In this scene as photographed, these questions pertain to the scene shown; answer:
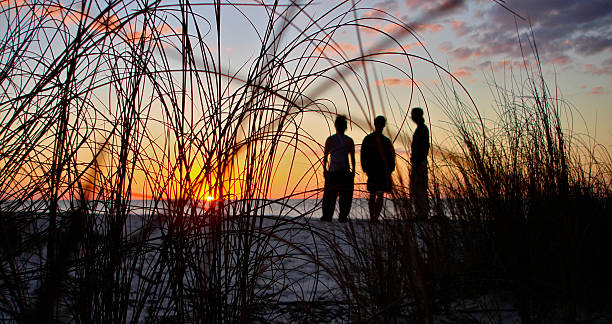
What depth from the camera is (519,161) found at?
197cm

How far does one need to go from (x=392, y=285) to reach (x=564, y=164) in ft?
3.48

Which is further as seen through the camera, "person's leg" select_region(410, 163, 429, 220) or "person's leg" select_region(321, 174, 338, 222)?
"person's leg" select_region(410, 163, 429, 220)

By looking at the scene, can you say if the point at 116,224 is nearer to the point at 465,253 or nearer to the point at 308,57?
the point at 308,57

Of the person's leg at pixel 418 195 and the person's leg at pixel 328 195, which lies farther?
the person's leg at pixel 418 195

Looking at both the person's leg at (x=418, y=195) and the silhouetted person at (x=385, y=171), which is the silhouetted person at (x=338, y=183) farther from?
the person's leg at (x=418, y=195)

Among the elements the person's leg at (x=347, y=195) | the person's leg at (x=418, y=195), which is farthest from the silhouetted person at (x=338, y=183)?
the person's leg at (x=418, y=195)

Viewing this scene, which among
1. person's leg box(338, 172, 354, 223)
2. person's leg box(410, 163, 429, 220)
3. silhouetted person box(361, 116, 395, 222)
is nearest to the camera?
silhouetted person box(361, 116, 395, 222)

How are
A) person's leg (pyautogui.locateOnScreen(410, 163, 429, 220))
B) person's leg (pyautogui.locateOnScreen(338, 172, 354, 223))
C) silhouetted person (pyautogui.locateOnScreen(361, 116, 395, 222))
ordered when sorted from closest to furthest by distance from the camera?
silhouetted person (pyautogui.locateOnScreen(361, 116, 395, 222)) < person's leg (pyautogui.locateOnScreen(338, 172, 354, 223)) < person's leg (pyautogui.locateOnScreen(410, 163, 429, 220))

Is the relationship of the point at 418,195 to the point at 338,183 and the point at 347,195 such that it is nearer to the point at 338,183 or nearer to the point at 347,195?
the point at 347,195

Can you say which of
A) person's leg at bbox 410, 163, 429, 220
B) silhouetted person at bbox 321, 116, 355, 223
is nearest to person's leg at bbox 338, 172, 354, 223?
silhouetted person at bbox 321, 116, 355, 223

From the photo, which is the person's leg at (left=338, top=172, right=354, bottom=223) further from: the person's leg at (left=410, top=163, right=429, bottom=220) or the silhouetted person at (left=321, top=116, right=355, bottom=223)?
the person's leg at (left=410, top=163, right=429, bottom=220)

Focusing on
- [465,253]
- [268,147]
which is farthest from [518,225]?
[268,147]

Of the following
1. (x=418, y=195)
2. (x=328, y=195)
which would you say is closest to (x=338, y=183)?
(x=418, y=195)

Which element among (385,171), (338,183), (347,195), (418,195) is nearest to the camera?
(385,171)
